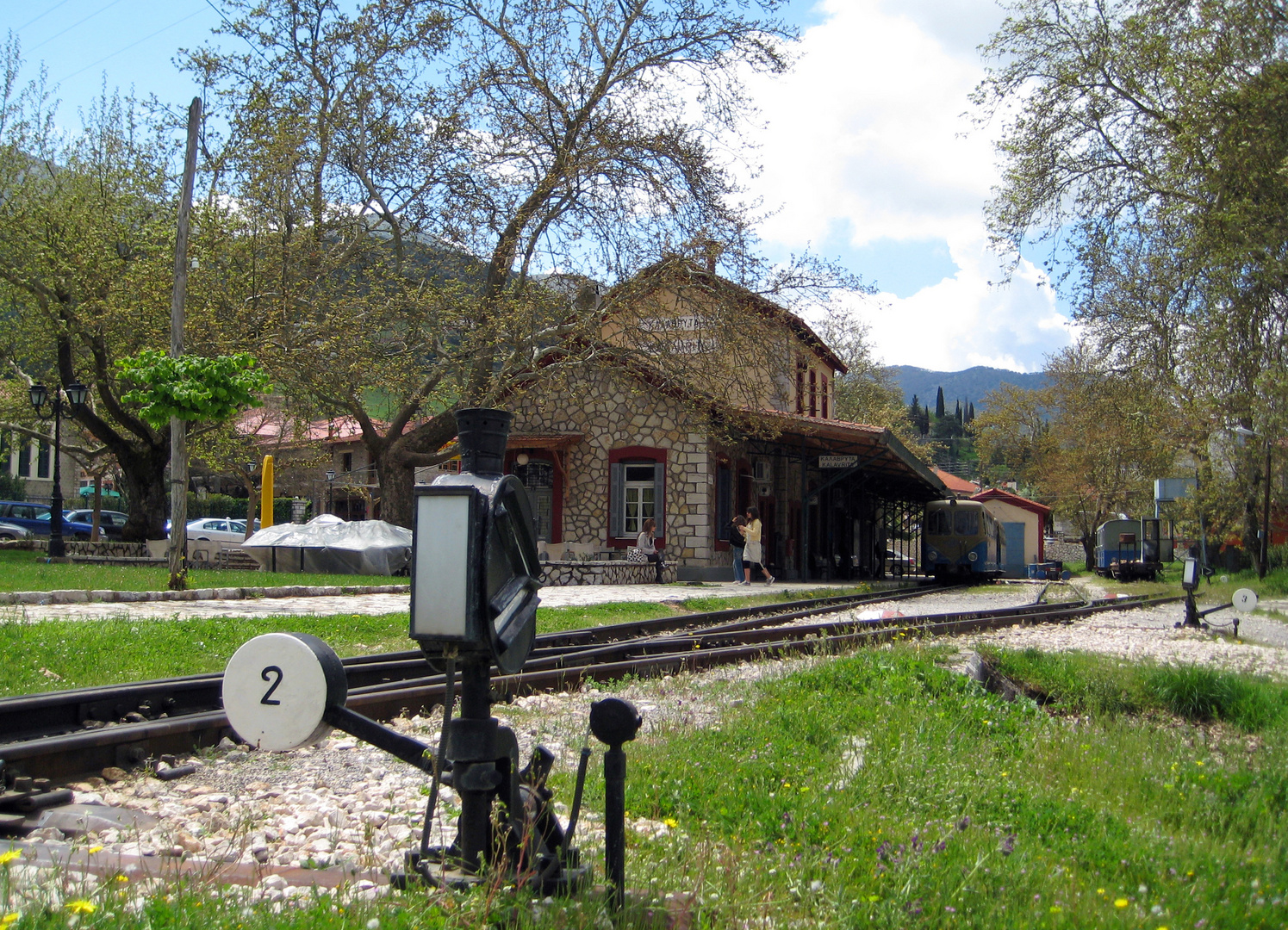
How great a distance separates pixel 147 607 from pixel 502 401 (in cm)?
1091

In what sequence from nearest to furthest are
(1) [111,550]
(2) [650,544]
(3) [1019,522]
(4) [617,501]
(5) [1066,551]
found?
(1) [111,550], (2) [650,544], (4) [617,501], (3) [1019,522], (5) [1066,551]

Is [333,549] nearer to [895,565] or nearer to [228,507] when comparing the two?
[895,565]

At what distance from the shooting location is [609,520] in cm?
2516

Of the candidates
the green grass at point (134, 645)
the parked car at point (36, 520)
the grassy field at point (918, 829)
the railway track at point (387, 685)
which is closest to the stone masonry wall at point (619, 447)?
the railway track at point (387, 685)

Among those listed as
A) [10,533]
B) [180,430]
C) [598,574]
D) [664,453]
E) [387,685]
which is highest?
[664,453]

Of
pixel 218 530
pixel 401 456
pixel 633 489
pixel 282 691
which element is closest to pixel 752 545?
pixel 633 489

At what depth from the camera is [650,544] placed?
75.4 ft

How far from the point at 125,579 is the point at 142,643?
854cm

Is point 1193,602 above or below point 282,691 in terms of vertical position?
below

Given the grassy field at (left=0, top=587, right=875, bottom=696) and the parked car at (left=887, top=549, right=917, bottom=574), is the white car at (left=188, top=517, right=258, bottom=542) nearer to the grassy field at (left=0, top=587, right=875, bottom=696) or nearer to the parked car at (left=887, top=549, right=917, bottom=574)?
the parked car at (left=887, top=549, right=917, bottom=574)

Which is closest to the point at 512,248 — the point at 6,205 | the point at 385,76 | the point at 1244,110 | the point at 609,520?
the point at 385,76

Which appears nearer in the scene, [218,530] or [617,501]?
[617,501]

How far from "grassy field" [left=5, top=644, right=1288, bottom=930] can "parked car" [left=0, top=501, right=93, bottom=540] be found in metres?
38.0

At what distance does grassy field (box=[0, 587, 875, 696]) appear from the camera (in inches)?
Answer: 253
